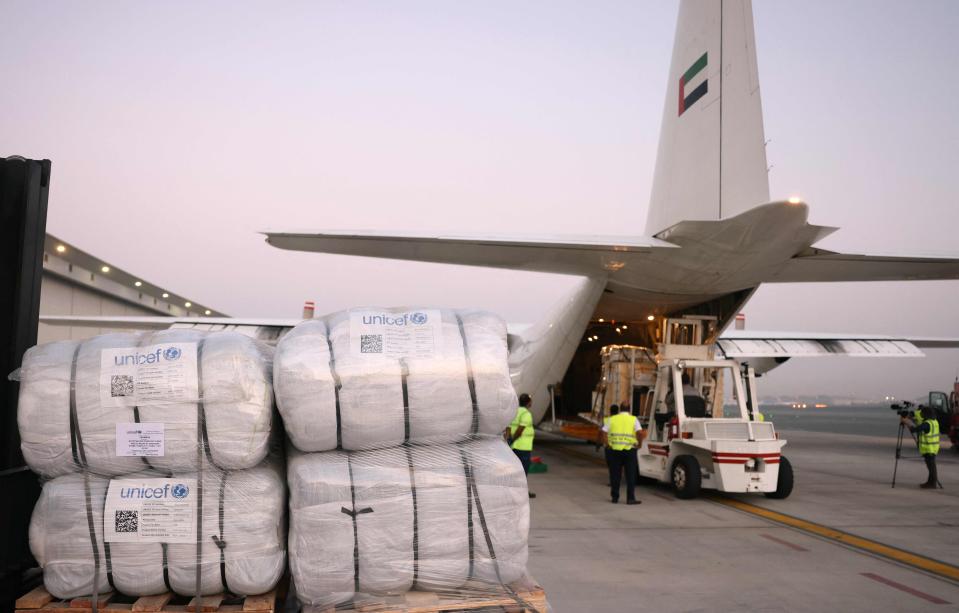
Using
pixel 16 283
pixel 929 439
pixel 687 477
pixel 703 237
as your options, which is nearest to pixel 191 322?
pixel 687 477

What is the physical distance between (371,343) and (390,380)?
0.72 feet

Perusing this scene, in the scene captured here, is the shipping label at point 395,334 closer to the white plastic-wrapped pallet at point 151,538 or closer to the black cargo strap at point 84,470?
the white plastic-wrapped pallet at point 151,538

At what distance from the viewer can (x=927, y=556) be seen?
7.29 m

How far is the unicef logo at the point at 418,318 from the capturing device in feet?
12.3

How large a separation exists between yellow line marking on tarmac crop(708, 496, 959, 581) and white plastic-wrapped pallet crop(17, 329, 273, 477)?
6.47 meters

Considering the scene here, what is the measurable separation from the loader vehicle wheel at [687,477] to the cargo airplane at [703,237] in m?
2.99

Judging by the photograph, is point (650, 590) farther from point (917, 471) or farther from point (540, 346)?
point (917, 471)

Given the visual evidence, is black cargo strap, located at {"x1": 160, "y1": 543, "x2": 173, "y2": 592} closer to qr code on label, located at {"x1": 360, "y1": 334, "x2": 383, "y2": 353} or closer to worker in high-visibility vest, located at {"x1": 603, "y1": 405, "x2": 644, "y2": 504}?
qr code on label, located at {"x1": 360, "y1": 334, "x2": 383, "y2": 353}

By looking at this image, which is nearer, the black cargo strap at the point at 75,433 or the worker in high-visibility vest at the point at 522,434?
the black cargo strap at the point at 75,433

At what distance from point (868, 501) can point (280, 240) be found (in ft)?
31.0

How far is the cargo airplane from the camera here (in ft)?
32.3

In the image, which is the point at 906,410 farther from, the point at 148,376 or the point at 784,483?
the point at 148,376

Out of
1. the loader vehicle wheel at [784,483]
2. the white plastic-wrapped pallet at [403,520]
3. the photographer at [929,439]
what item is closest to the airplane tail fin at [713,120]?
the loader vehicle wheel at [784,483]

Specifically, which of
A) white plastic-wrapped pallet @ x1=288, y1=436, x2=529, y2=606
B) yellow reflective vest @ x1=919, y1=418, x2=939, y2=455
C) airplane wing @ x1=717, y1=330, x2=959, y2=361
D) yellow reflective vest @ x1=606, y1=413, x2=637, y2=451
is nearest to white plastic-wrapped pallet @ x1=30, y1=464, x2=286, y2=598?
white plastic-wrapped pallet @ x1=288, y1=436, x2=529, y2=606
